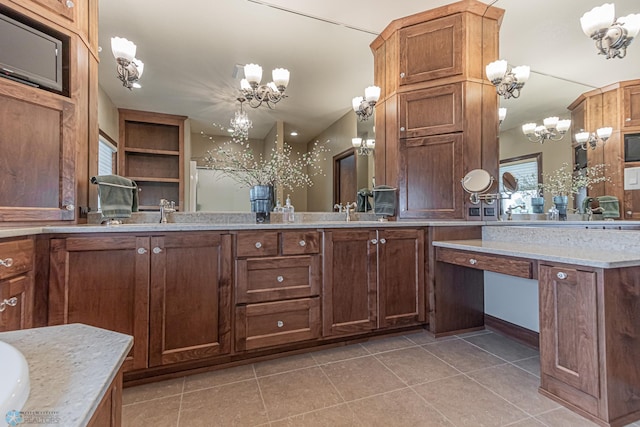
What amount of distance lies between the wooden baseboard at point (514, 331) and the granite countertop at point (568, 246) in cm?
67

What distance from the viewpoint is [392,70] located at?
9.25ft

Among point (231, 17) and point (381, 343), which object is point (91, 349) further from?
point (231, 17)

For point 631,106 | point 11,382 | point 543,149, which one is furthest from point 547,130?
point 11,382

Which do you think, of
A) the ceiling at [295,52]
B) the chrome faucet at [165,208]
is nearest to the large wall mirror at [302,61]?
the ceiling at [295,52]

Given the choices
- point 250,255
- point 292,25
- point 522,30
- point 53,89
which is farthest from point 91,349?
point 522,30

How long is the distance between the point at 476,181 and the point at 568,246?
→ 32.3 inches

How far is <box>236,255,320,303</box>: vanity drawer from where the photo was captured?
6.26 feet

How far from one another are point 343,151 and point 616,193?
207 centimetres

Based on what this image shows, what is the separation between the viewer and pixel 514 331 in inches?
92.7

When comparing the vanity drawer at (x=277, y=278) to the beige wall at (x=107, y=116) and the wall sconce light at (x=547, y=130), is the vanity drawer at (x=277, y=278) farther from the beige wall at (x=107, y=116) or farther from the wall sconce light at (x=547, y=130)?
the wall sconce light at (x=547, y=130)

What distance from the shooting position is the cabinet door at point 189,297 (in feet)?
5.63

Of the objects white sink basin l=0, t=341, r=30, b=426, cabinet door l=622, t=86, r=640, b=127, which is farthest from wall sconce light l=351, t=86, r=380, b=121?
white sink basin l=0, t=341, r=30, b=426

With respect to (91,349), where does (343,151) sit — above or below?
above

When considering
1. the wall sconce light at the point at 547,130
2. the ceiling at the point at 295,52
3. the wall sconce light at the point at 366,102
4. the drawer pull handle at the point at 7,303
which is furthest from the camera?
the wall sconce light at the point at 366,102
